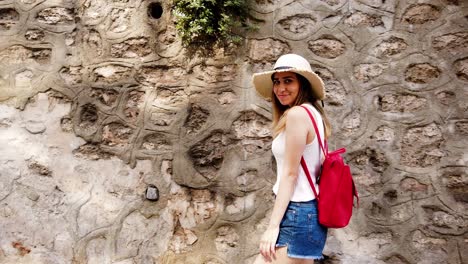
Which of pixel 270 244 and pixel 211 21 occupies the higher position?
pixel 211 21

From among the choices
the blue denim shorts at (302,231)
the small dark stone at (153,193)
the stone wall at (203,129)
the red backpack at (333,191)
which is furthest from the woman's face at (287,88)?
the small dark stone at (153,193)

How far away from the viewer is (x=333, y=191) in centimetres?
182

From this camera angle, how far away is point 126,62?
10.4 ft

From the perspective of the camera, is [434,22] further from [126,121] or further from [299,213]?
[126,121]

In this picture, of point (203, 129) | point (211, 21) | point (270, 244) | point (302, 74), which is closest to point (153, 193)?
point (203, 129)

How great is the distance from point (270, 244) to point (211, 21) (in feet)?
5.46

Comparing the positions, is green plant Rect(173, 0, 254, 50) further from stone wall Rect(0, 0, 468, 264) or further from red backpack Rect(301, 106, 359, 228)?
red backpack Rect(301, 106, 359, 228)

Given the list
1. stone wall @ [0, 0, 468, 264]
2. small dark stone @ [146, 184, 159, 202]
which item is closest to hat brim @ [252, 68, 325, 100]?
stone wall @ [0, 0, 468, 264]

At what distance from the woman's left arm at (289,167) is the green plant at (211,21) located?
1315 millimetres

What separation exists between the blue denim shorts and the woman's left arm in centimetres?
3

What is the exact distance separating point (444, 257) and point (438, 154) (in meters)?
0.61

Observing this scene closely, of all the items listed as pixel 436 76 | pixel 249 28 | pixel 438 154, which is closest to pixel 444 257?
pixel 438 154

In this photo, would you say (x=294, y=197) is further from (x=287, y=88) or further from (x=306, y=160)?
(x=287, y=88)

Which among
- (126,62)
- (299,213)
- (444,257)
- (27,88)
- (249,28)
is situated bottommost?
(444,257)
